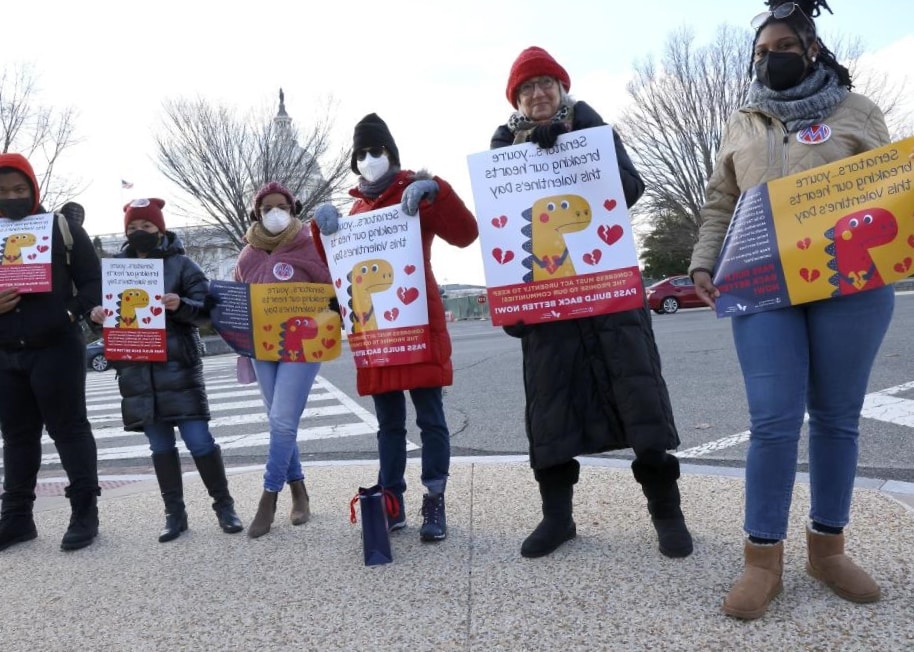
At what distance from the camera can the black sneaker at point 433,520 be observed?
3373 mm

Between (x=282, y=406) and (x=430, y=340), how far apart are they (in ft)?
3.13

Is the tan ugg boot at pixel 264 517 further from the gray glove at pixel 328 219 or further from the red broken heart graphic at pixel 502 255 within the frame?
the red broken heart graphic at pixel 502 255

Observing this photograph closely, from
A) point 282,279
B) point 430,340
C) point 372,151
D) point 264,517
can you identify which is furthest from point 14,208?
point 430,340

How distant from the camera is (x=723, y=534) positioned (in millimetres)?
3092

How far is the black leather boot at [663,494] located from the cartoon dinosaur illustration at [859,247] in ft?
3.26

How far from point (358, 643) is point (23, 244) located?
282cm

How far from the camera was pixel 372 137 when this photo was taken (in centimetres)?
352

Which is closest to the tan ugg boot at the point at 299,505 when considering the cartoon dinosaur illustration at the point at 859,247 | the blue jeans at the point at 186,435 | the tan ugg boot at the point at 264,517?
the tan ugg boot at the point at 264,517

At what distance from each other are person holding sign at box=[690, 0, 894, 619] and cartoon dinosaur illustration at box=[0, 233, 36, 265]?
137 inches

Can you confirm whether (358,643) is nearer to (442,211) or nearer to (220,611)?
(220,611)

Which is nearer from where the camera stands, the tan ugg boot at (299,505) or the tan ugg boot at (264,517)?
the tan ugg boot at (264,517)

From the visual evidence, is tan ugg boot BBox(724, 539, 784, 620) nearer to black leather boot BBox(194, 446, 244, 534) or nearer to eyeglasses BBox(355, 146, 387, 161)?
eyeglasses BBox(355, 146, 387, 161)

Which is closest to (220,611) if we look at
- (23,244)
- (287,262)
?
(287,262)

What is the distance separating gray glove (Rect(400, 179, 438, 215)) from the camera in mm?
3277
